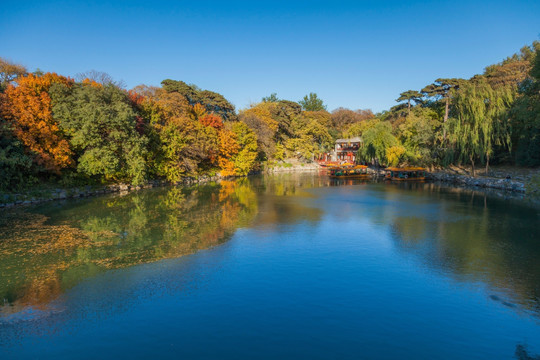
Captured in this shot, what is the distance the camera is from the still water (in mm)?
8156

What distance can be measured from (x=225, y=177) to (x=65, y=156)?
88.2 ft

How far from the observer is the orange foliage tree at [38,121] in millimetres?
25406

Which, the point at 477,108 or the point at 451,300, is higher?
the point at 477,108

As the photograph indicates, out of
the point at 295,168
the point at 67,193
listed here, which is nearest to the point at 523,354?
the point at 67,193

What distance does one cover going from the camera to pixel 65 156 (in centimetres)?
2758

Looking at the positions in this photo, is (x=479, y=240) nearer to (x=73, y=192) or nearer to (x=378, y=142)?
(x=73, y=192)

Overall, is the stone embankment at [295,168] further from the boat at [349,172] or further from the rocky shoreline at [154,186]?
the rocky shoreline at [154,186]

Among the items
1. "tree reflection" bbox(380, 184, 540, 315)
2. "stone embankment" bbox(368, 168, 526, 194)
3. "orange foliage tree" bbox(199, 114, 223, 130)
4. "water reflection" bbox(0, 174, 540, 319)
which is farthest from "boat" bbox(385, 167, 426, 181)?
"orange foliage tree" bbox(199, 114, 223, 130)

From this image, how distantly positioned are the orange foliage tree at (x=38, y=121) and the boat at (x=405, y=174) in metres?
40.6

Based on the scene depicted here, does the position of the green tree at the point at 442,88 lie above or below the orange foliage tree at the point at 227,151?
above

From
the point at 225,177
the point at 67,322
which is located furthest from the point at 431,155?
the point at 67,322

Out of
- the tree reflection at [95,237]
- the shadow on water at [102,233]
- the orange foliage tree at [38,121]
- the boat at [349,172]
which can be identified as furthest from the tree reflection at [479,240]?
the boat at [349,172]

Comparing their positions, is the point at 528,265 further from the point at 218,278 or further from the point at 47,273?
the point at 47,273

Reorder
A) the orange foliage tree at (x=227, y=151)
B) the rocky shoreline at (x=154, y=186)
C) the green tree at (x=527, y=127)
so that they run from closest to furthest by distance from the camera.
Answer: the rocky shoreline at (x=154, y=186)
the green tree at (x=527, y=127)
the orange foliage tree at (x=227, y=151)
